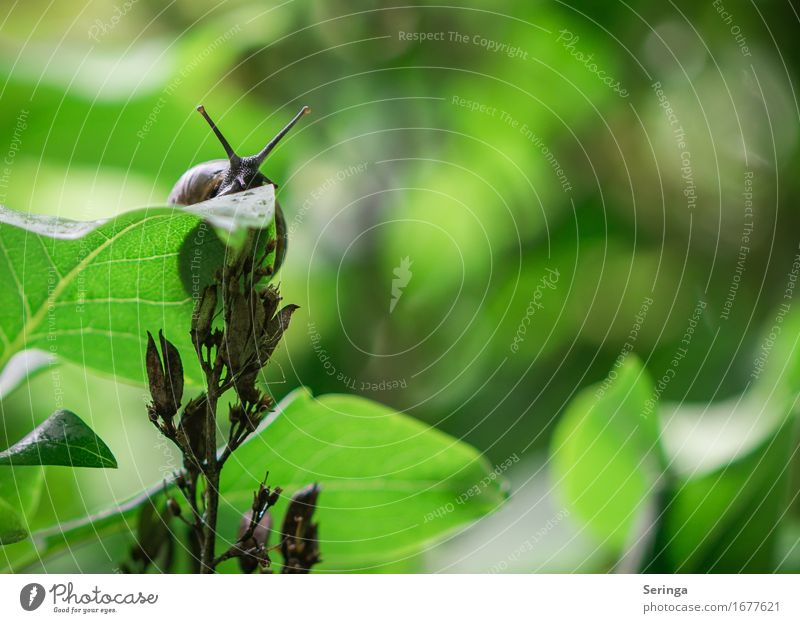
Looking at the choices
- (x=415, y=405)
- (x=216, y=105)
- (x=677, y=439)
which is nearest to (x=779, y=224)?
(x=677, y=439)

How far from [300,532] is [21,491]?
16 cm

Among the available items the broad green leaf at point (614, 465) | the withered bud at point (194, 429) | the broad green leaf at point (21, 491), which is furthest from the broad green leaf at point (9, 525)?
the broad green leaf at point (614, 465)

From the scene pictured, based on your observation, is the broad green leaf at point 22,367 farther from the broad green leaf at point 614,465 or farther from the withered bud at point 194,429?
the broad green leaf at point 614,465

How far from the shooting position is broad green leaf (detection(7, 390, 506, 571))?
38 cm

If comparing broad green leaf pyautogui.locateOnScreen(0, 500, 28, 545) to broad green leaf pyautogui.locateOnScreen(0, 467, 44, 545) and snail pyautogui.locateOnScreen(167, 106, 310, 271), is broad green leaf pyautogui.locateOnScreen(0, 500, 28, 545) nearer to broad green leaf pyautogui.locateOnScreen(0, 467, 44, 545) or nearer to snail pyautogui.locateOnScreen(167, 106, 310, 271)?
broad green leaf pyautogui.locateOnScreen(0, 467, 44, 545)

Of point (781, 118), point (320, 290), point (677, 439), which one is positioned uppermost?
point (781, 118)

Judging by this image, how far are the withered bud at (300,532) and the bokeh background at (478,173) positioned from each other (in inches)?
3.7

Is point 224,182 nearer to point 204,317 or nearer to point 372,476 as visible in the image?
point 204,317

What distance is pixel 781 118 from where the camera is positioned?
0.54m

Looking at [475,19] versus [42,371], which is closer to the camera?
[42,371]

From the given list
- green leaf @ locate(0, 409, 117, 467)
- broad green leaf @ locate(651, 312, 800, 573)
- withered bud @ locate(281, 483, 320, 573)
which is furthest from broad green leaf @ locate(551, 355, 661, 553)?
green leaf @ locate(0, 409, 117, 467)

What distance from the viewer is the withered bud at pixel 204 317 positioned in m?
0.30

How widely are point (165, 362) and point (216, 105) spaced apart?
9.5 inches

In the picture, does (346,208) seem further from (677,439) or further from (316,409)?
(677,439)
